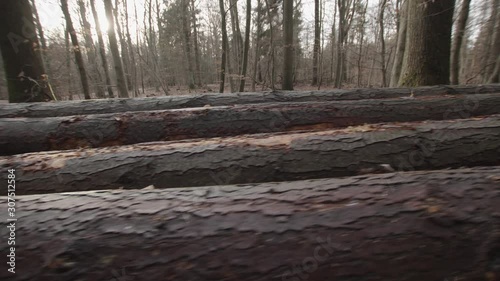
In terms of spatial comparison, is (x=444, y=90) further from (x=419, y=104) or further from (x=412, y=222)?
(x=412, y=222)

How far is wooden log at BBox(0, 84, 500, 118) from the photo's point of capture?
3.62m

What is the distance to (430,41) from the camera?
507cm

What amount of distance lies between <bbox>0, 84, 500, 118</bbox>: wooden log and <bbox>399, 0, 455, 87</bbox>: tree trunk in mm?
1076

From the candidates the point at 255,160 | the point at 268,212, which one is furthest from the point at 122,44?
the point at 268,212

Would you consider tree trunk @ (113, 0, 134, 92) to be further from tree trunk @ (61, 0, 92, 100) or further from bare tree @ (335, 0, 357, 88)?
bare tree @ (335, 0, 357, 88)

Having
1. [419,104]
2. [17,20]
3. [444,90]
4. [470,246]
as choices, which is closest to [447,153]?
[470,246]

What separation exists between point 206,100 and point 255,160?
2.10m

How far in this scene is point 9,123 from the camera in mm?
2879

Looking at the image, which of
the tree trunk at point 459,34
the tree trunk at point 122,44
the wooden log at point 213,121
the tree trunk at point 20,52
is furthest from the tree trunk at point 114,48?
the tree trunk at point 459,34

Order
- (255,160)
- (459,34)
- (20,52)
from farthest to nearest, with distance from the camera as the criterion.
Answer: (459,34) → (20,52) → (255,160)

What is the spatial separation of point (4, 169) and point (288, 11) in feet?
26.7

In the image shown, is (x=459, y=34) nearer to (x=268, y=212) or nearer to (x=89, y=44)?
(x=268, y=212)

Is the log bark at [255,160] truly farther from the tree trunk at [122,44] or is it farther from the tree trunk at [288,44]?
the tree trunk at [122,44]

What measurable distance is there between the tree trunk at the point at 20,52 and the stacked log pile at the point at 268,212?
4.30 meters
